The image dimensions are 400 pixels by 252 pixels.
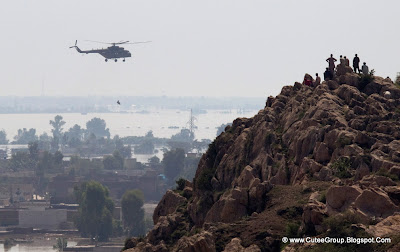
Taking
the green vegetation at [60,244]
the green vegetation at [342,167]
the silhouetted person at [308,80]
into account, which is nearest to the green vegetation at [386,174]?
the green vegetation at [342,167]

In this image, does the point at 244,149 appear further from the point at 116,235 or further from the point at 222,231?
the point at 116,235

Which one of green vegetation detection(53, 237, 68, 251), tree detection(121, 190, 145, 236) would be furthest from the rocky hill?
tree detection(121, 190, 145, 236)

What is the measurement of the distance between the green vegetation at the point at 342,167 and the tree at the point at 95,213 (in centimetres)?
12693

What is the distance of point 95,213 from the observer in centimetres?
16475

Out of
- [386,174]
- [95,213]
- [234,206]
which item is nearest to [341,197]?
[386,174]

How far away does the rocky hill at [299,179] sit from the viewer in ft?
89.7

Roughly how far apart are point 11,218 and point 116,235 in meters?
20.0

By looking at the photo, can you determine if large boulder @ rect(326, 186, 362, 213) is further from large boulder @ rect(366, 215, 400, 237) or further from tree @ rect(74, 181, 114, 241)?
tree @ rect(74, 181, 114, 241)

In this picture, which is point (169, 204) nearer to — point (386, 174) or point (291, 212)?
point (291, 212)

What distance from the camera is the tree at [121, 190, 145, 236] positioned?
527ft

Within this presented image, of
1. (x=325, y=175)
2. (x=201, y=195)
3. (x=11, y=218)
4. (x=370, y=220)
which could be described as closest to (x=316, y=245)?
(x=370, y=220)

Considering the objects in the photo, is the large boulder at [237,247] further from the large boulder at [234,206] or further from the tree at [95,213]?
the tree at [95,213]

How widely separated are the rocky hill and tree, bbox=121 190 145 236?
392 ft

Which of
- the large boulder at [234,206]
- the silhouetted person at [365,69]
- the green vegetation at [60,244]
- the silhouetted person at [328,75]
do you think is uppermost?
the silhouetted person at [365,69]
